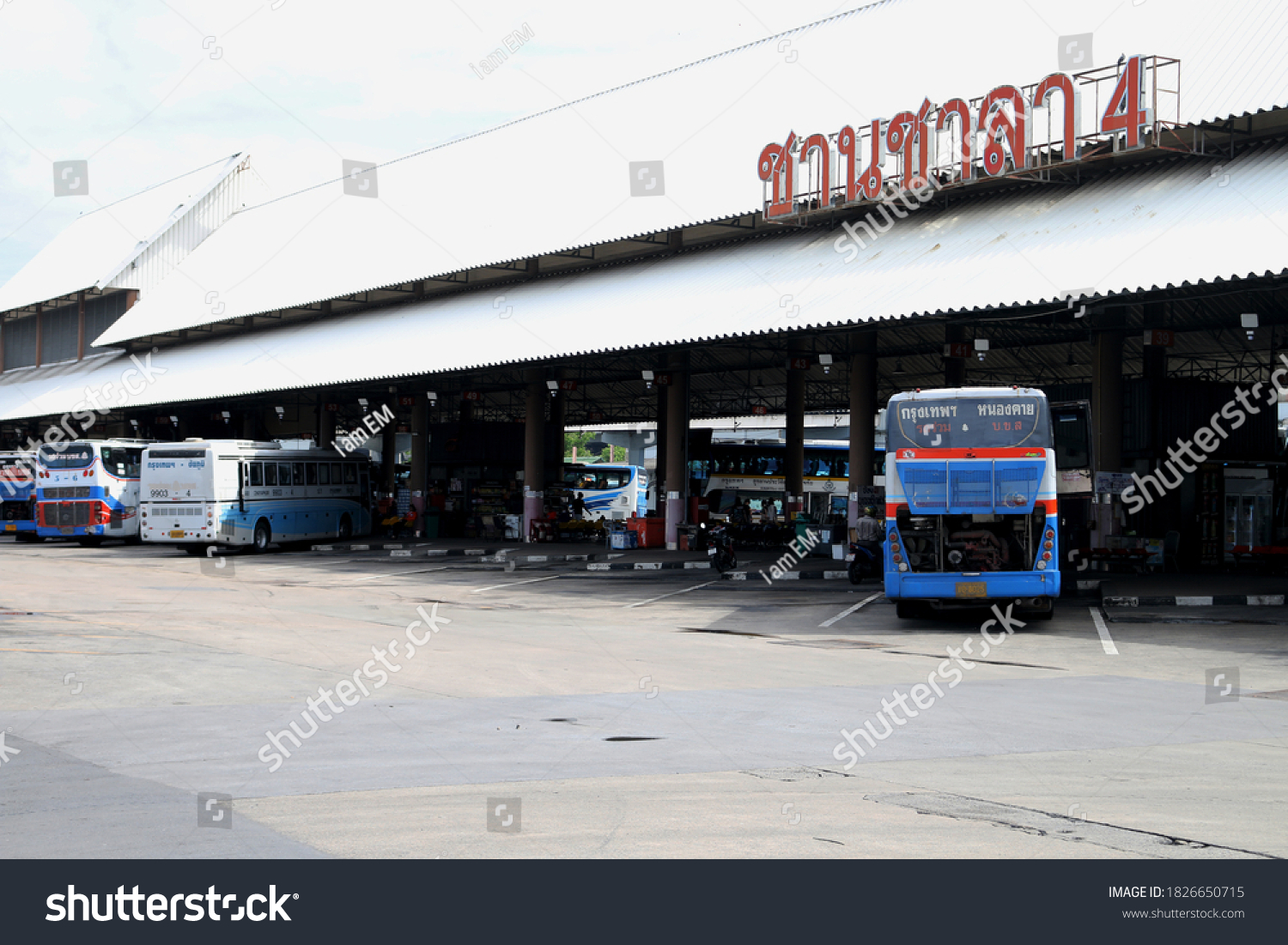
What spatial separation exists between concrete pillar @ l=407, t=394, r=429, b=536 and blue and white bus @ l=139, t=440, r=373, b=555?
13.9ft

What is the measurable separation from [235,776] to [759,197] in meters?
25.1

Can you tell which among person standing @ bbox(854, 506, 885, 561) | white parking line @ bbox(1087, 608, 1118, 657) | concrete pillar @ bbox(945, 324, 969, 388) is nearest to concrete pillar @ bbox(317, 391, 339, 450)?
concrete pillar @ bbox(945, 324, 969, 388)

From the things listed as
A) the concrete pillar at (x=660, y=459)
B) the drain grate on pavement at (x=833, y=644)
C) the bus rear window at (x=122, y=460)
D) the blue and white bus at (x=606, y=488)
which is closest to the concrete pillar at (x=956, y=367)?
the concrete pillar at (x=660, y=459)

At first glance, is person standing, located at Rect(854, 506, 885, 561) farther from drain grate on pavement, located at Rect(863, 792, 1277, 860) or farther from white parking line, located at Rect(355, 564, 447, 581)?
drain grate on pavement, located at Rect(863, 792, 1277, 860)

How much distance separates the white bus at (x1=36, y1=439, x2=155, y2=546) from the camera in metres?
40.7

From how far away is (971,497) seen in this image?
18.7 metres

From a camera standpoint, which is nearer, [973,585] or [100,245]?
[973,585]

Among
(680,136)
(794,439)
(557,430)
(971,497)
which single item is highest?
(680,136)

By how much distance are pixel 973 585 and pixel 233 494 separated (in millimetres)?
24163

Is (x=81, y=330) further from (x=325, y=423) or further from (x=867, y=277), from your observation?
(x=867, y=277)

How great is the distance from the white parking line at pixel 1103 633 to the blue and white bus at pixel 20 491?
3744 cm

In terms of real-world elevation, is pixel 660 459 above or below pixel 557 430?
below

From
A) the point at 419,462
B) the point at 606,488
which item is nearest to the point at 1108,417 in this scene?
the point at 419,462

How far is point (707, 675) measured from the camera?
44.9 ft
